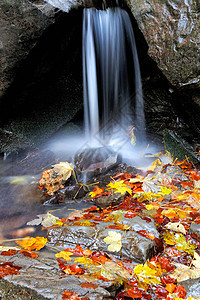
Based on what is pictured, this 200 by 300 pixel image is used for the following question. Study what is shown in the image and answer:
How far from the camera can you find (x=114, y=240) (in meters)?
2.19

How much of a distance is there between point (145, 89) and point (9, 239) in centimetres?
444

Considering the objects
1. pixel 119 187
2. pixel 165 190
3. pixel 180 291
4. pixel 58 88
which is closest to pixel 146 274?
pixel 180 291

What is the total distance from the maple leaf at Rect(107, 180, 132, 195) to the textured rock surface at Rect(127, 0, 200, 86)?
2.02 metres

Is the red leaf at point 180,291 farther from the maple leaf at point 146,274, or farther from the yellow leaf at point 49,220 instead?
the yellow leaf at point 49,220

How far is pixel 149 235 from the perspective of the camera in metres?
2.24

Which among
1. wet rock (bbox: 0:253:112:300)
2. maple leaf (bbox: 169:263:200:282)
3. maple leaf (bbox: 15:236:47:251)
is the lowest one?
maple leaf (bbox: 169:263:200:282)

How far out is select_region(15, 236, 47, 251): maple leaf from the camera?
7.70ft

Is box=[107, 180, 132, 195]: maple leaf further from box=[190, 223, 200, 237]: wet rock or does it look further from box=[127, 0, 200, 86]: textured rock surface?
box=[127, 0, 200, 86]: textured rock surface

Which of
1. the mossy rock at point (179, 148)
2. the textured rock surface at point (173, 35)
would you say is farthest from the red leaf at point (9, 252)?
the textured rock surface at point (173, 35)

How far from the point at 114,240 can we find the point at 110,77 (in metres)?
4.52

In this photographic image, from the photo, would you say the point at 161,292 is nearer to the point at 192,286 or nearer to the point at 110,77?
the point at 192,286

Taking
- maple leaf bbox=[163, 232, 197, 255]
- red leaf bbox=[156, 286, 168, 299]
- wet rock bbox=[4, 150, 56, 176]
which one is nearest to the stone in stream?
maple leaf bbox=[163, 232, 197, 255]

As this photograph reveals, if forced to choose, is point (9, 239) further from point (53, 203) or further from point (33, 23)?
point (33, 23)

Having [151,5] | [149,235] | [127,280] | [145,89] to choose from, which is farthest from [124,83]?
[127,280]
